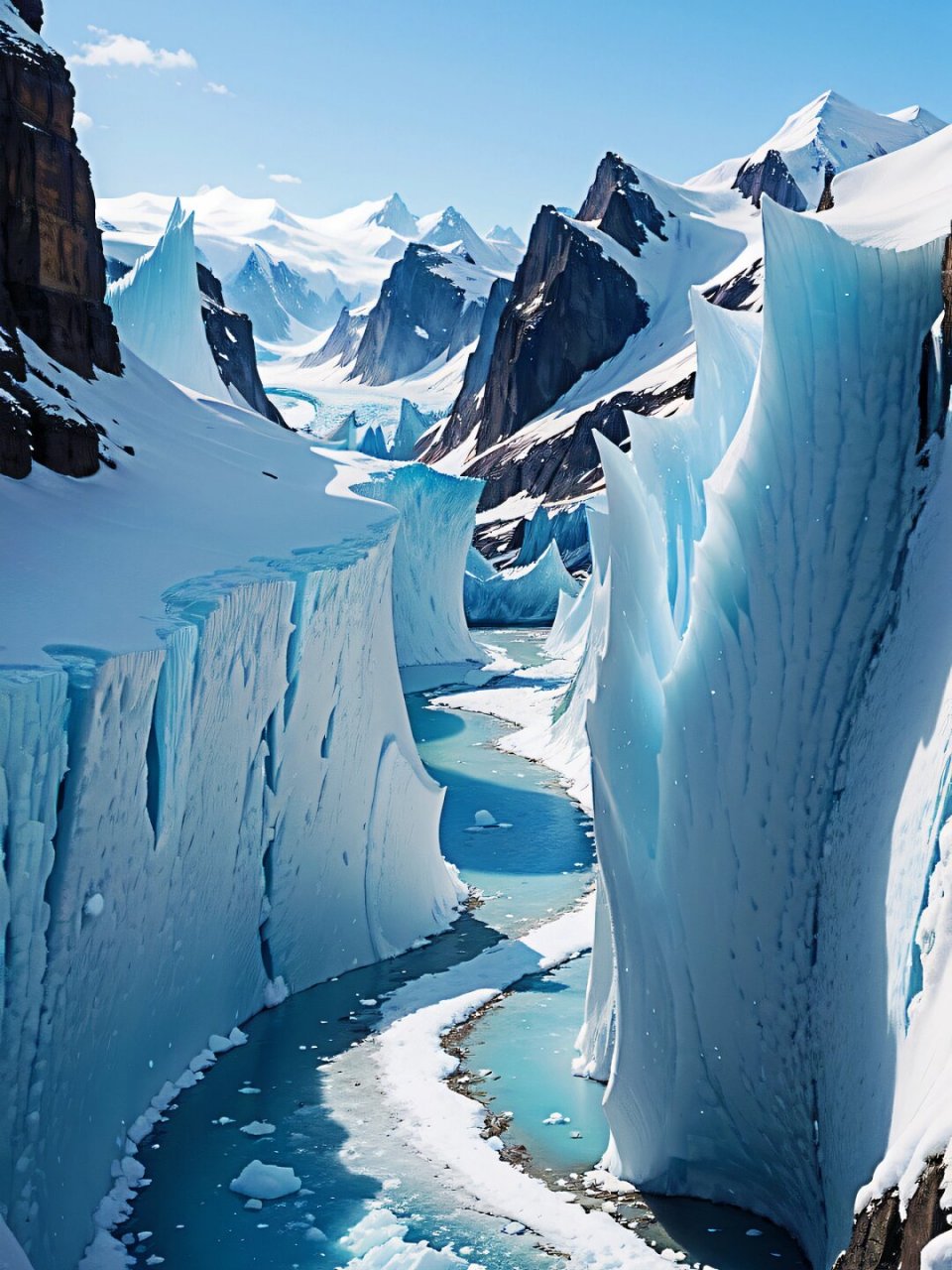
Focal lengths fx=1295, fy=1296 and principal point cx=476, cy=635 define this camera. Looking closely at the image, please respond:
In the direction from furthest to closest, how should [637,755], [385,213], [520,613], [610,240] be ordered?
[385,213]
[610,240]
[520,613]
[637,755]

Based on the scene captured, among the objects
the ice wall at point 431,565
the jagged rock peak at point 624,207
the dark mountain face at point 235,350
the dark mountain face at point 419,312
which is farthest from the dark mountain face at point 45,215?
the dark mountain face at point 419,312

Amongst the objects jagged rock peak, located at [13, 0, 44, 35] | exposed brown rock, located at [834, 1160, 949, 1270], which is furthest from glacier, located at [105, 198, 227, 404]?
exposed brown rock, located at [834, 1160, 949, 1270]

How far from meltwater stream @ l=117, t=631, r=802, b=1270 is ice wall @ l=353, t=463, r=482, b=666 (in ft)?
38.7

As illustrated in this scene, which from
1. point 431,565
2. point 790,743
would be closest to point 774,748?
point 790,743

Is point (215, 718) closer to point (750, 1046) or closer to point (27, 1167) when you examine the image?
point (27, 1167)

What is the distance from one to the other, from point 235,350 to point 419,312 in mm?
55424

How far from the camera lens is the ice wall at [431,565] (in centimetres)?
2106

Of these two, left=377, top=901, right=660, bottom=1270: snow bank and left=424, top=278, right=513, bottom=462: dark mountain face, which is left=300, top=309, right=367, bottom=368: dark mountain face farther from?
left=377, top=901, right=660, bottom=1270: snow bank

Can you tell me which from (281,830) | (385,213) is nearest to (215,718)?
(281,830)

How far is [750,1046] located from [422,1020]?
9.36 ft

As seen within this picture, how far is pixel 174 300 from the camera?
20562 millimetres

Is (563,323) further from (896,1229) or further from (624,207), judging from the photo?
(896,1229)

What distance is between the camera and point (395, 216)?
155 m

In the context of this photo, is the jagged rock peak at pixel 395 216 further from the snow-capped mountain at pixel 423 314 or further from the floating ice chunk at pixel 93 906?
the floating ice chunk at pixel 93 906
